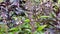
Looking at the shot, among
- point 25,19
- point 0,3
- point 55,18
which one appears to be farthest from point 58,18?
point 0,3

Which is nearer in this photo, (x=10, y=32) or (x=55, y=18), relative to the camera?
(x=10, y=32)

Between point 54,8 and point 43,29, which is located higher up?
point 54,8

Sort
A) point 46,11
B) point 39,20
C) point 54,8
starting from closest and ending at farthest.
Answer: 1. point 39,20
2. point 46,11
3. point 54,8

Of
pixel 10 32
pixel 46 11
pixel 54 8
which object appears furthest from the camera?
pixel 54 8

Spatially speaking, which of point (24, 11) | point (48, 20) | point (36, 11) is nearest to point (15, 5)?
point (24, 11)

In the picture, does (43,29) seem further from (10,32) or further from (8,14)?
(8,14)

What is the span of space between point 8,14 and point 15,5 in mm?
280

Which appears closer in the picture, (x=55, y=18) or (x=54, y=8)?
(x=55, y=18)

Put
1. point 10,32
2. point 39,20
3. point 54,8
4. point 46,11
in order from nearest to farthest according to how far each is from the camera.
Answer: point 10,32 < point 39,20 < point 46,11 < point 54,8

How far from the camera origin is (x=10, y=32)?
241cm

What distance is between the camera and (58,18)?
2.59 m

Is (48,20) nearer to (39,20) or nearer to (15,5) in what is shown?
(39,20)

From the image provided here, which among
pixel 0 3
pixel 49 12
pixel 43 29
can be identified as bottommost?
pixel 43 29

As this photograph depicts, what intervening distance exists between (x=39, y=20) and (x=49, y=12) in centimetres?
26
